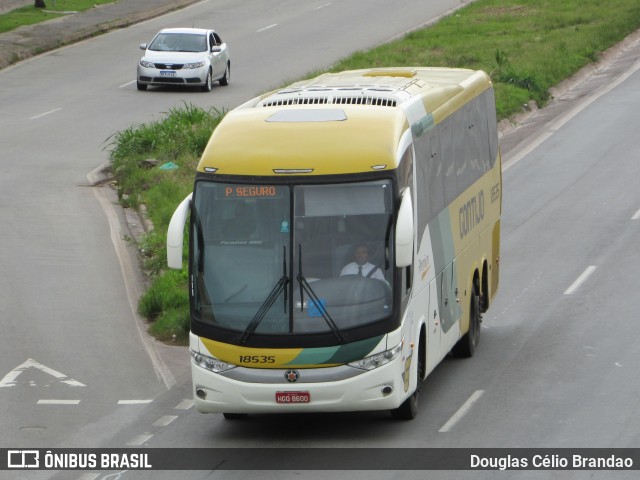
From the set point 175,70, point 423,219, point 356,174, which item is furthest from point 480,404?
point 175,70

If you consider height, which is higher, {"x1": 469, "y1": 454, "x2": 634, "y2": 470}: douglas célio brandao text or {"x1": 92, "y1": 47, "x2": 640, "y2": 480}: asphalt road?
{"x1": 469, "y1": 454, "x2": 634, "y2": 470}: douglas célio brandao text

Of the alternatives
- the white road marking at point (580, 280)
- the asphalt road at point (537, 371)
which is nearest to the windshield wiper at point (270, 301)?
the asphalt road at point (537, 371)

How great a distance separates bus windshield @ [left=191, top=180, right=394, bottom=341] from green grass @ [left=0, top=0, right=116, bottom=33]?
1428 inches

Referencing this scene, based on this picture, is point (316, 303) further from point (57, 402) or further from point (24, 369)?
point (24, 369)

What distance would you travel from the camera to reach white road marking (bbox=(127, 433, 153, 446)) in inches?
582

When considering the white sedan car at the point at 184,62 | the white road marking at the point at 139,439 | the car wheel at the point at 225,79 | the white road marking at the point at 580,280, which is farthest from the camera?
the car wheel at the point at 225,79

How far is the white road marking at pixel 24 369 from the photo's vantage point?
1717 cm

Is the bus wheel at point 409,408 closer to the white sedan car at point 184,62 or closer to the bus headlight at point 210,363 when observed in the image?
the bus headlight at point 210,363

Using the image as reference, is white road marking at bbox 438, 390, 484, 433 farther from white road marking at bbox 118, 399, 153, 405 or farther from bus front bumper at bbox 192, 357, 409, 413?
white road marking at bbox 118, 399, 153, 405

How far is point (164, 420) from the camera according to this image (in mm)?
15648

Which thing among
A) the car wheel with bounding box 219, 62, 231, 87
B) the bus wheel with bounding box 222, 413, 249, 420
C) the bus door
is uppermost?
the bus door

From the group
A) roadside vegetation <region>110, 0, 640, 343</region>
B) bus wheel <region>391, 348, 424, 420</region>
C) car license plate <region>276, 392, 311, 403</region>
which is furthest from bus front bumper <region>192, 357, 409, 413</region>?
roadside vegetation <region>110, 0, 640, 343</region>

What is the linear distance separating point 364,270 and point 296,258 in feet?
2.22

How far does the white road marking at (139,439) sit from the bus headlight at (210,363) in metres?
1.19
